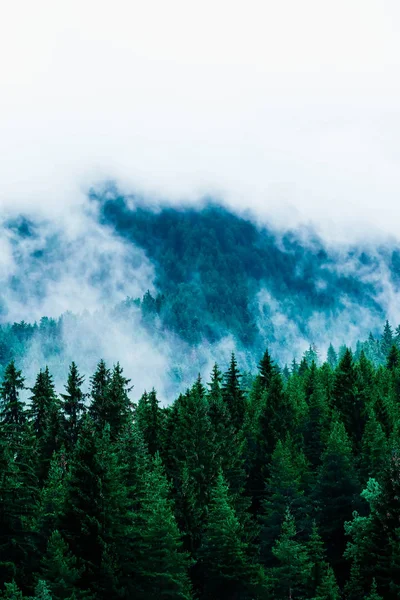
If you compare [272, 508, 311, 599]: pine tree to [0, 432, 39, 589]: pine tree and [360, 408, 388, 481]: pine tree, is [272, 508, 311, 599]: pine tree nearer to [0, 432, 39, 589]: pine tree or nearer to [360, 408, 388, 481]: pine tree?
[360, 408, 388, 481]: pine tree

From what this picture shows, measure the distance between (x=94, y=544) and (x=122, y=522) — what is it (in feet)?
9.87

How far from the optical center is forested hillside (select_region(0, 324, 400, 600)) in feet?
113

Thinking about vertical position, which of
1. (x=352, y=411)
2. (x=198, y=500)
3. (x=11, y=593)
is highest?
(x=352, y=411)

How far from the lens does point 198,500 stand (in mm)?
52219

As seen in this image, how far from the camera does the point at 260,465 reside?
65.4 metres

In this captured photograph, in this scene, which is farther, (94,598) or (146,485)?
(146,485)

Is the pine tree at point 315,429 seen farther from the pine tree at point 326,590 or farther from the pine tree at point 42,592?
the pine tree at point 42,592

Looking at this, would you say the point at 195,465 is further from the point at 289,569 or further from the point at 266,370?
the point at 266,370

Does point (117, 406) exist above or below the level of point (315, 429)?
above

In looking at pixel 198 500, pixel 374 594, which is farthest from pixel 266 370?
pixel 374 594

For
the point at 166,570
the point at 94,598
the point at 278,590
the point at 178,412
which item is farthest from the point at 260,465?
the point at 94,598

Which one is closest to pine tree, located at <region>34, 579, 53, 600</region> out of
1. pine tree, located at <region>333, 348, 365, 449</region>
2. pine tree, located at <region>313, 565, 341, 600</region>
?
pine tree, located at <region>313, 565, 341, 600</region>

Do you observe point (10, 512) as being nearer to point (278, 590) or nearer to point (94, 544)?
point (94, 544)

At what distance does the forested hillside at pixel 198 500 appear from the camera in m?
34.3
